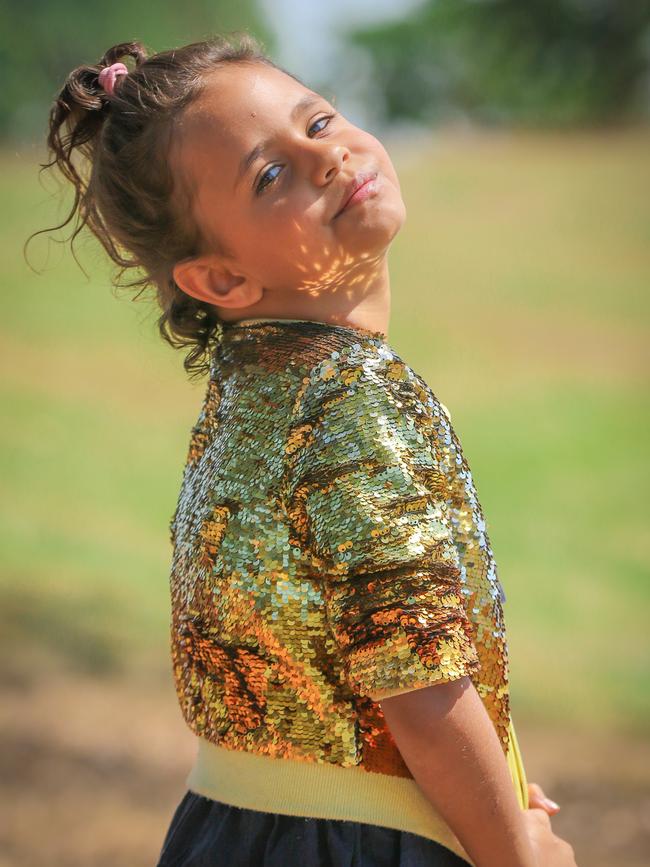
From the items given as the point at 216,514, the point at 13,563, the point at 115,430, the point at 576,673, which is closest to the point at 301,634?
the point at 216,514

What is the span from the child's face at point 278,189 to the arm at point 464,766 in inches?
16.0

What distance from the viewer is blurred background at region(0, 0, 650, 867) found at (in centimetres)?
318

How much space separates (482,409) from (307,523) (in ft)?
16.5

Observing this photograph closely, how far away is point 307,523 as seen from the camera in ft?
3.09

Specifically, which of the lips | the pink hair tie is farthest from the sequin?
the pink hair tie

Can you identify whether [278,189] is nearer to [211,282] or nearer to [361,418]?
[211,282]

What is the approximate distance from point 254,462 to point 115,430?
Answer: 4.86 m

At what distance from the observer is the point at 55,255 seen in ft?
23.5

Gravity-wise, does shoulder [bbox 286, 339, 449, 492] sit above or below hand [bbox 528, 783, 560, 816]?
above

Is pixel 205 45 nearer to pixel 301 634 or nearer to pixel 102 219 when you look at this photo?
pixel 102 219

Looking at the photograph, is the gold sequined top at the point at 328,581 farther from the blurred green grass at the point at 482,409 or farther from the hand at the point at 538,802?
the blurred green grass at the point at 482,409

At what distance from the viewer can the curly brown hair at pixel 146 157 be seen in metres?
1.12

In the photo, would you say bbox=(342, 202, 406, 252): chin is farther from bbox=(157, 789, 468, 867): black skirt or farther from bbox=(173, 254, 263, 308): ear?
bbox=(157, 789, 468, 867): black skirt

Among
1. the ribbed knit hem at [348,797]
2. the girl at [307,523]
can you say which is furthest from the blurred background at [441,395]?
the ribbed knit hem at [348,797]
